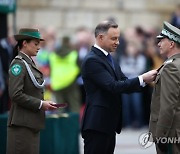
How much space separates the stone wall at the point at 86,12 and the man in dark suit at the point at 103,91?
13.2m

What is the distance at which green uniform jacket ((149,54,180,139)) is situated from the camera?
7977 millimetres

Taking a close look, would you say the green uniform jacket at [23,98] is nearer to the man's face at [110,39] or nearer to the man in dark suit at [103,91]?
the man in dark suit at [103,91]

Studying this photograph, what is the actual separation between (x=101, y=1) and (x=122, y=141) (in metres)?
7.87

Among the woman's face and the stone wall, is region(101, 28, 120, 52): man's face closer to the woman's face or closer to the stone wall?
the woman's face

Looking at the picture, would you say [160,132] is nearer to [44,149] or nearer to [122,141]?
[44,149]

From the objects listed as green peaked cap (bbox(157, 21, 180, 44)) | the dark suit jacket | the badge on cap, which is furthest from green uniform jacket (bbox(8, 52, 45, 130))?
green peaked cap (bbox(157, 21, 180, 44))

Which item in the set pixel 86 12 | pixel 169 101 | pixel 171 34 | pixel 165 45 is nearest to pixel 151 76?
pixel 165 45

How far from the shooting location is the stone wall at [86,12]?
72.9 ft

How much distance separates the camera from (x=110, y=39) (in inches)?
348

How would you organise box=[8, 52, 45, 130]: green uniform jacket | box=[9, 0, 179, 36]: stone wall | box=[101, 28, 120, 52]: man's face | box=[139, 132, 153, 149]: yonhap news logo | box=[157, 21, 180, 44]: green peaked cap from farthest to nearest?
1. box=[9, 0, 179, 36]: stone wall
2. box=[101, 28, 120, 52]: man's face
3. box=[8, 52, 45, 130]: green uniform jacket
4. box=[139, 132, 153, 149]: yonhap news logo
5. box=[157, 21, 180, 44]: green peaked cap

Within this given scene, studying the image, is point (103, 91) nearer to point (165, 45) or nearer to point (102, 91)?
point (102, 91)

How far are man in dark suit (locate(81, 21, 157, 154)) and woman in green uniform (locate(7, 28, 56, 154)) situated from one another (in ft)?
1.52

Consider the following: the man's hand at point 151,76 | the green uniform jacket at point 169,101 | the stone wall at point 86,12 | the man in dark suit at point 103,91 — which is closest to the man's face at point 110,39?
the man in dark suit at point 103,91

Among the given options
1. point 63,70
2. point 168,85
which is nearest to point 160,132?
point 168,85
